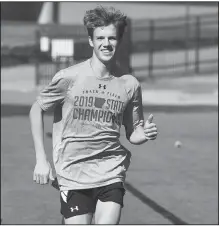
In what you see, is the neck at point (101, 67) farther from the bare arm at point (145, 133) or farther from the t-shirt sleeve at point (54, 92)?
the bare arm at point (145, 133)

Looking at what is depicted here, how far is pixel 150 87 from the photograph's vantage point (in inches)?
1254

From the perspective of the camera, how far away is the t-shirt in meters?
4.87

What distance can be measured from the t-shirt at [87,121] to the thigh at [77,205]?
8cm

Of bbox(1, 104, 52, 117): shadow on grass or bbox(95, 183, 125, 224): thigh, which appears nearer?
bbox(95, 183, 125, 224): thigh

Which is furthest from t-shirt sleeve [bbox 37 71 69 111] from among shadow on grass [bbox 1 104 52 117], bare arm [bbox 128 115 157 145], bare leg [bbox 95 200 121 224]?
shadow on grass [bbox 1 104 52 117]

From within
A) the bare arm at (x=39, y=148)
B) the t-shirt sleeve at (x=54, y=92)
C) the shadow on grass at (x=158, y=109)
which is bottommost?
the shadow on grass at (x=158, y=109)

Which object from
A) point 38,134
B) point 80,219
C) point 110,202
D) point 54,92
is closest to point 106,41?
point 54,92

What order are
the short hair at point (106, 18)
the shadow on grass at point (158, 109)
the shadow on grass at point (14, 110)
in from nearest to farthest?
the short hair at point (106, 18) → the shadow on grass at point (14, 110) → the shadow on grass at point (158, 109)

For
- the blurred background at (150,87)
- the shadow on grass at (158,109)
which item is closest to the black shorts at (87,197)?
the blurred background at (150,87)

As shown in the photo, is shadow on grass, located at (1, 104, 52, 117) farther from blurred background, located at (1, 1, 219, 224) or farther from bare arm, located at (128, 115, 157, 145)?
bare arm, located at (128, 115, 157, 145)

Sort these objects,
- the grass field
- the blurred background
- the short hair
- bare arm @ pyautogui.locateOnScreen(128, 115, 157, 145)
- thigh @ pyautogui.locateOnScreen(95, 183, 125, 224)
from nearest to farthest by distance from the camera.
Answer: the short hair < bare arm @ pyautogui.locateOnScreen(128, 115, 157, 145) < thigh @ pyautogui.locateOnScreen(95, 183, 125, 224) < the grass field < the blurred background

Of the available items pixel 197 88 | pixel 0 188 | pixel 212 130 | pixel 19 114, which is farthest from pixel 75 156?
pixel 197 88

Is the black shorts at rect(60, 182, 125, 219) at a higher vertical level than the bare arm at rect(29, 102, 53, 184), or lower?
lower

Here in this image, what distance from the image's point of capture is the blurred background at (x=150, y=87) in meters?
12.3
